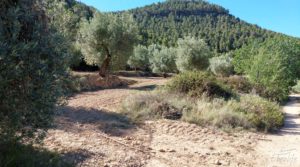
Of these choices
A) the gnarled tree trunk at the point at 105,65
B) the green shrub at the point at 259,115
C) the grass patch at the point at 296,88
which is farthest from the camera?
the grass patch at the point at 296,88

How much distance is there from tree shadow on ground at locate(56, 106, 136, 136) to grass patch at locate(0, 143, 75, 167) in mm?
2783

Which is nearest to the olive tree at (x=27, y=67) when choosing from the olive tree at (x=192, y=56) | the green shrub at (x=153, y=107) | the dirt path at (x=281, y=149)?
the dirt path at (x=281, y=149)

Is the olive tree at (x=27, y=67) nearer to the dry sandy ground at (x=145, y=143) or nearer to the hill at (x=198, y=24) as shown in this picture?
the dry sandy ground at (x=145, y=143)

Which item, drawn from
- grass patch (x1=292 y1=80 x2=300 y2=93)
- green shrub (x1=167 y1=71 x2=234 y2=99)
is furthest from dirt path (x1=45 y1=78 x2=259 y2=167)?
grass patch (x1=292 y1=80 x2=300 y2=93)

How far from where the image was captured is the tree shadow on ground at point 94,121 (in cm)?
1000

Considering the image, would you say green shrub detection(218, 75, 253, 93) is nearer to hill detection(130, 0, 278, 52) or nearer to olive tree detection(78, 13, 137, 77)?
olive tree detection(78, 13, 137, 77)

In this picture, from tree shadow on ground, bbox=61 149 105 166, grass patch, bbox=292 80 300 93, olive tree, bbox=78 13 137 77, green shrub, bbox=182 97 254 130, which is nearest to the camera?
tree shadow on ground, bbox=61 149 105 166

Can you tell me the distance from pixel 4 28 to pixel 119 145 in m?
4.55

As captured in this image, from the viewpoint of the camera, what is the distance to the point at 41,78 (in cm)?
521

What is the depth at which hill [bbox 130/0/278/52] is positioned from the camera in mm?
99188

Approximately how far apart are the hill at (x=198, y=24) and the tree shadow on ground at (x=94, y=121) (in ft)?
222

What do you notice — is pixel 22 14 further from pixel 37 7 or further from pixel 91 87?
pixel 91 87

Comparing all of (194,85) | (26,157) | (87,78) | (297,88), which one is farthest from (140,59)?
(26,157)

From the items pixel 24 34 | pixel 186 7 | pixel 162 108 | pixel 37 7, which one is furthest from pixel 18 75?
pixel 186 7
